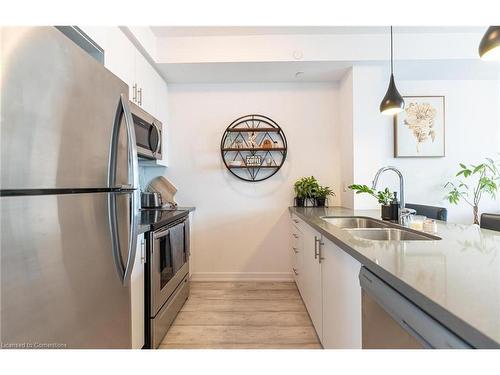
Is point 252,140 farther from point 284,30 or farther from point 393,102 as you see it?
point 393,102

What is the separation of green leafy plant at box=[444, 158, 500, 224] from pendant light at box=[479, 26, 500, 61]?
2193mm

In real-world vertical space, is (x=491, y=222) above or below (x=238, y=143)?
below

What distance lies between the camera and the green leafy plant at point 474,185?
2.92m

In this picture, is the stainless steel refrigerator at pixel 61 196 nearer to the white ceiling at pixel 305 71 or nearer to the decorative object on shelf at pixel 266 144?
the white ceiling at pixel 305 71

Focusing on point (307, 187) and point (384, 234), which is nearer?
point (384, 234)

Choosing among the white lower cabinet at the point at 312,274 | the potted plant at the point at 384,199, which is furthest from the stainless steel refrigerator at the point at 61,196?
the potted plant at the point at 384,199

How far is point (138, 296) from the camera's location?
5.28 ft

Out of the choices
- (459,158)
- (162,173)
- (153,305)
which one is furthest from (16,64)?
(459,158)

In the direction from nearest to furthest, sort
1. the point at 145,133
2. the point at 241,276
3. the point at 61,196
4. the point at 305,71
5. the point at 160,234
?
the point at 61,196 → the point at 160,234 → the point at 145,133 → the point at 305,71 → the point at 241,276

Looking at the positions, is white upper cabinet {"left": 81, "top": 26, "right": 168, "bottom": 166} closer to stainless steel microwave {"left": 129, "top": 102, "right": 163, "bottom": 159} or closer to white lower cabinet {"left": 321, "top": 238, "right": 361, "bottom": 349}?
stainless steel microwave {"left": 129, "top": 102, "right": 163, "bottom": 159}

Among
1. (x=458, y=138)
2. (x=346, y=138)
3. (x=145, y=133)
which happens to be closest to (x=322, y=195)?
(x=346, y=138)

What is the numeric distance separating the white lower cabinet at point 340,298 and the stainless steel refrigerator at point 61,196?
3.34ft

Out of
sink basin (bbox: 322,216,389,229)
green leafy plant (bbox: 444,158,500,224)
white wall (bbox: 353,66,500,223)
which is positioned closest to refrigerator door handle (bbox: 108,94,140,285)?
sink basin (bbox: 322,216,389,229)

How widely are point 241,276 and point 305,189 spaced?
1.32 meters
